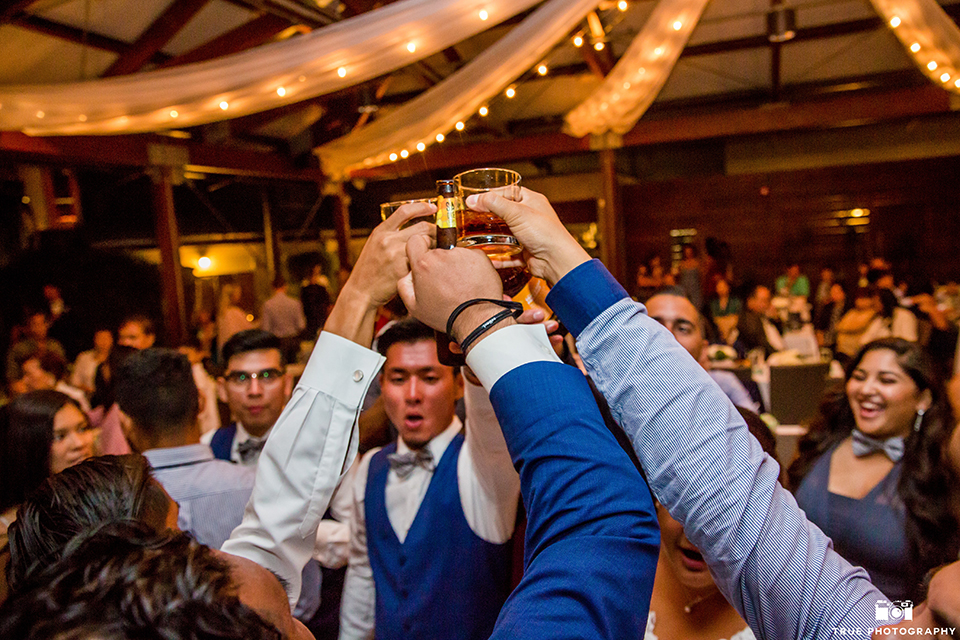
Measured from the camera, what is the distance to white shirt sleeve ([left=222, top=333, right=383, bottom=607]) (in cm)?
88

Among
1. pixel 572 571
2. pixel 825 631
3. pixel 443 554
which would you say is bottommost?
pixel 443 554

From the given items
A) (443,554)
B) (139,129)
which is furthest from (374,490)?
(139,129)

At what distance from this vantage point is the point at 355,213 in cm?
980

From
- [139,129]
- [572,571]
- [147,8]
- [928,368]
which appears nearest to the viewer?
[572,571]

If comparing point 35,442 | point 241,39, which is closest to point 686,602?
point 35,442

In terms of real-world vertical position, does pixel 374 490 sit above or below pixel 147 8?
below

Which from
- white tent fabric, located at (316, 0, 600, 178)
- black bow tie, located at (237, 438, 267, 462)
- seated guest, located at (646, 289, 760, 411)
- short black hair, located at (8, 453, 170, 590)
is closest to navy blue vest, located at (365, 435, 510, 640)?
short black hair, located at (8, 453, 170, 590)

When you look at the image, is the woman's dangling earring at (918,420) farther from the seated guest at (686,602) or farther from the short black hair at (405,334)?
the short black hair at (405,334)

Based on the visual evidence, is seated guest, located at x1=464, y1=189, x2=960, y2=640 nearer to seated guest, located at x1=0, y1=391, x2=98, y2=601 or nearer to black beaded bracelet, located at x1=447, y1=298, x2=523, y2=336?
black beaded bracelet, located at x1=447, y1=298, x2=523, y2=336

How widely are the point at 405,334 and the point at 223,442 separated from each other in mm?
1142

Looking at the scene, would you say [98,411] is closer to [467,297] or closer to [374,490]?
[374,490]

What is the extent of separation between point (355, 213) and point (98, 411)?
22.2 ft

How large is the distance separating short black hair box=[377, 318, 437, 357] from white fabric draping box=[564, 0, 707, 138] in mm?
2609

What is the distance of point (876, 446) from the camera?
201 centimetres
